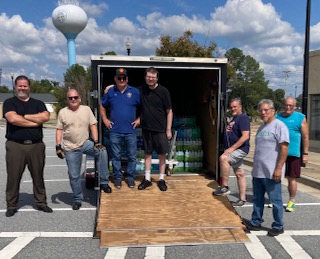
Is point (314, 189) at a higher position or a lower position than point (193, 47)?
lower

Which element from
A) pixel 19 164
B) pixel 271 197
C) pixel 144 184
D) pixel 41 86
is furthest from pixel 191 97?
pixel 41 86

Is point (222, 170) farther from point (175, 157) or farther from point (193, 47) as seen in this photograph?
point (193, 47)

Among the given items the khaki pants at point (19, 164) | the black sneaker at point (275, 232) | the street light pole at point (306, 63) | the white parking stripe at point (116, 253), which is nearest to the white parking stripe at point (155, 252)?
the white parking stripe at point (116, 253)

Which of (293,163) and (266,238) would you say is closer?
(266,238)

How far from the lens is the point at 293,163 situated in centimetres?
538

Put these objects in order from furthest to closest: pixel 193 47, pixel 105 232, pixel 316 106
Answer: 1. pixel 193 47
2. pixel 316 106
3. pixel 105 232

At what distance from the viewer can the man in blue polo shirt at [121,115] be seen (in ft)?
18.5

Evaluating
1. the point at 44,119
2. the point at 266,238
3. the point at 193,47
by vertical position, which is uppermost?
the point at 193,47

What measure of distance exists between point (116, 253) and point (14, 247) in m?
1.29

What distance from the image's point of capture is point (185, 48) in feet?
64.7

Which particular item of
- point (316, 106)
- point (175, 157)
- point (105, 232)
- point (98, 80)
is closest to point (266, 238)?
point (105, 232)

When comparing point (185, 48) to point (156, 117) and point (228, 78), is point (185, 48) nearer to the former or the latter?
point (228, 78)

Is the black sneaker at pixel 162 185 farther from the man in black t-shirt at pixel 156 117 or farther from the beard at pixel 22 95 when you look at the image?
the beard at pixel 22 95

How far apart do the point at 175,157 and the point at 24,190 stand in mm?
3254
